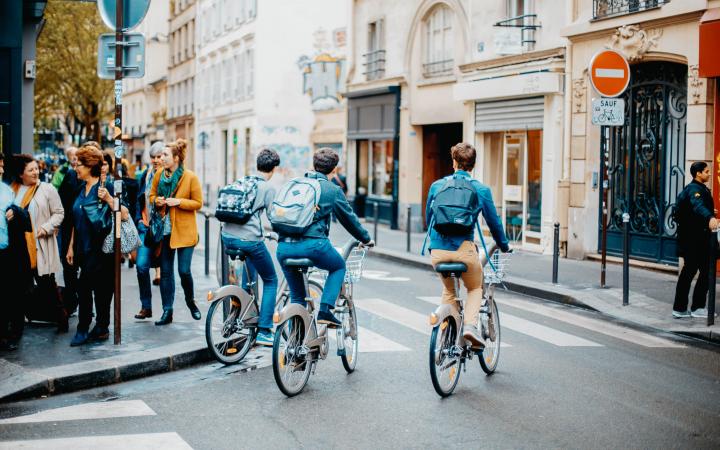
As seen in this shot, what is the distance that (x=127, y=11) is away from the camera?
9.03 m

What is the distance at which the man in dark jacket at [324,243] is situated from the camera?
751cm

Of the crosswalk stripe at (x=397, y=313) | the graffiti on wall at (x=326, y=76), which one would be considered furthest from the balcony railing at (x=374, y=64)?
the crosswalk stripe at (x=397, y=313)

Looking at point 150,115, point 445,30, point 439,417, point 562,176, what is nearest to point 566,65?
point 562,176

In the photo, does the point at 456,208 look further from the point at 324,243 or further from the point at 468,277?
the point at 324,243

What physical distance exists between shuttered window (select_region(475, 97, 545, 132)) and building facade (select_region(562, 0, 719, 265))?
4.41ft

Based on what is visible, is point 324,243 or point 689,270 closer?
point 324,243

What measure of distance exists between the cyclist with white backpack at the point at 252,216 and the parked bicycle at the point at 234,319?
91mm

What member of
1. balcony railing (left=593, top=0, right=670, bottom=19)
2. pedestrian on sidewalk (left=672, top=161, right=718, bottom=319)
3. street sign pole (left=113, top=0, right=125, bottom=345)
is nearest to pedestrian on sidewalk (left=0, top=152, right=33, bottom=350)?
street sign pole (left=113, top=0, right=125, bottom=345)

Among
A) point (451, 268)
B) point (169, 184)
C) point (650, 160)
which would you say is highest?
point (650, 160)

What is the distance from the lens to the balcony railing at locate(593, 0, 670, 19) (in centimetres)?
1633

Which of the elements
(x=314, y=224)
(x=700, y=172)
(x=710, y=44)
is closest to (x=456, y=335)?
(x=314, y=224)

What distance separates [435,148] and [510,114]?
18.4ft

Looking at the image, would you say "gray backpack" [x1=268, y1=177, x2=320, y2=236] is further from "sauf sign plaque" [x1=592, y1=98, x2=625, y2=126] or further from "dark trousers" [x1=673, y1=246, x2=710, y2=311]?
"sauf sign plaque" [x1=592, y1=98, x2=625, y2=126]

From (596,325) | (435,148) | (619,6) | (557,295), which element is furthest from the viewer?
(435,148)
